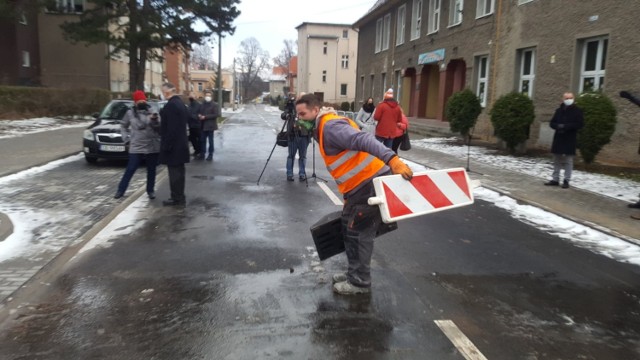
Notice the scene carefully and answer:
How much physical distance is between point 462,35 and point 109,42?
688 inches

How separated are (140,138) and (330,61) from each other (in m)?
67.0

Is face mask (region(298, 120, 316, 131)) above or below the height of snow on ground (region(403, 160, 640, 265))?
above

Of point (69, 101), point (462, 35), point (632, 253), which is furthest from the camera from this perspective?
point (69, 101)

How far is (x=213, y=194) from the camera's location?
9.32 m

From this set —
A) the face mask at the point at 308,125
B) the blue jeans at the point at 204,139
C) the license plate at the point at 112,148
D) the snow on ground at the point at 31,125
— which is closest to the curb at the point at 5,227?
the face mask at the point at 308,125

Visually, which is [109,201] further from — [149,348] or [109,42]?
[109,42]

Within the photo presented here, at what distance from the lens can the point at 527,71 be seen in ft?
60.1

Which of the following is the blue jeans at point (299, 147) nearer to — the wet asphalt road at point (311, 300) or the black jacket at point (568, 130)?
the wet asphalt road at point (311, 300)

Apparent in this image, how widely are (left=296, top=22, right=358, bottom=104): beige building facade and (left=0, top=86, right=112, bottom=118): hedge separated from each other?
4510cm

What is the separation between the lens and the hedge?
23.9m

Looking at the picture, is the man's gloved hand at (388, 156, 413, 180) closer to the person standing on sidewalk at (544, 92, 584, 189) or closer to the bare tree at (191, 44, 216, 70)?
the person standing on sidewalk at (544, 92, 584, 189)

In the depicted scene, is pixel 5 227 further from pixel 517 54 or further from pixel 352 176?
pixel 517 54

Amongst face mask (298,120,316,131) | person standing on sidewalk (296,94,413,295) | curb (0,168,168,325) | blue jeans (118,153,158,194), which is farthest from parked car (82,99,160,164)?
person standing on sidewalk (296,94,413,295)

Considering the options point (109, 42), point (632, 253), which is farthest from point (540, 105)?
point (109, 42)
